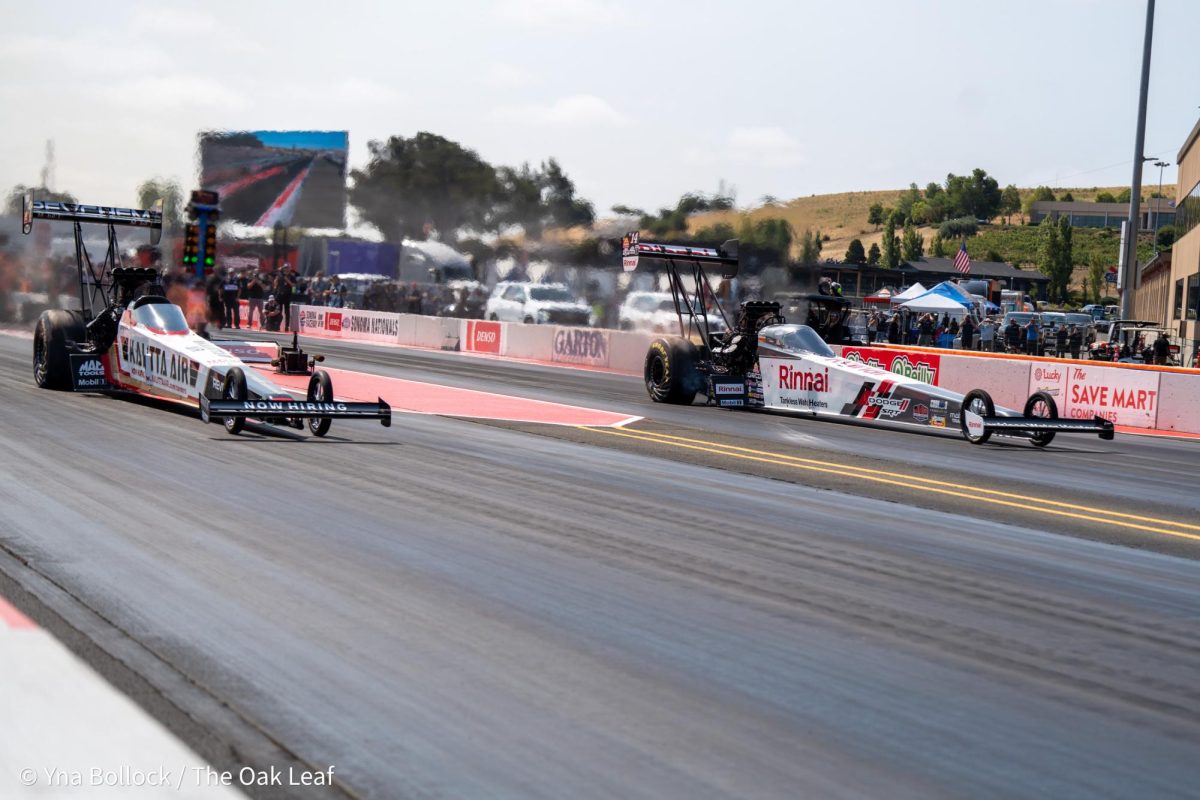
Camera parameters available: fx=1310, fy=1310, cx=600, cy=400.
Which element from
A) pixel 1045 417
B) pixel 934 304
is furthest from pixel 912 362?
pixel 934 304

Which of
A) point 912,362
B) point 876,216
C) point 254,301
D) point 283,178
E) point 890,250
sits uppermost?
point 876,216

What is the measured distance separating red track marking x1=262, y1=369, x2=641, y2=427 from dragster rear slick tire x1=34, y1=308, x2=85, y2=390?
3305mm

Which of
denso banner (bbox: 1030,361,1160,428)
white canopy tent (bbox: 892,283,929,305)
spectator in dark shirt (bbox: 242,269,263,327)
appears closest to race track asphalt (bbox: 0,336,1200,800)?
denso banner (bbox: 1030,361,1160,428)

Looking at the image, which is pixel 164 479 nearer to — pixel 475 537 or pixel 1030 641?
pixel 475 537

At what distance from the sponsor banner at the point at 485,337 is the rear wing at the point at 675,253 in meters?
15.7

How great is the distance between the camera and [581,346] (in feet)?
111

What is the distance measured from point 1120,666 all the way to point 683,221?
107ft

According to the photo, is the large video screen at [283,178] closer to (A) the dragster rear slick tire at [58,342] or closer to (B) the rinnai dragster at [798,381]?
(B) the rinnai dragster at [798,381]

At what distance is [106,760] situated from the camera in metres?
4.34

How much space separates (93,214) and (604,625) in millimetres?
14024

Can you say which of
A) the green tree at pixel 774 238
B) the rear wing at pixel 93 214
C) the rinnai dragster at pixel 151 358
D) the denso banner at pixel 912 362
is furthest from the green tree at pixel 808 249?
the rear wing at pixel 93 214

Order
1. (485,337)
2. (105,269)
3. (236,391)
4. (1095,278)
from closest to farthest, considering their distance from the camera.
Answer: (236,391) < (105,269) < (485,337) < (1095,278)

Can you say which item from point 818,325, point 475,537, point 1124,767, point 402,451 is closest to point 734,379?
point 818,325

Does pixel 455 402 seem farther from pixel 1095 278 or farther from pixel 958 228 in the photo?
pixel 958 228
